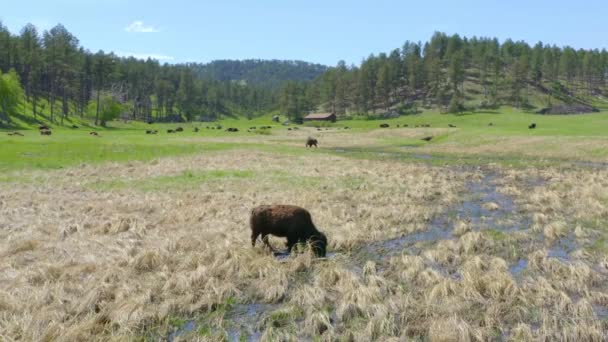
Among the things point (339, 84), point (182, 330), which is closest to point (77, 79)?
point (339, 84)

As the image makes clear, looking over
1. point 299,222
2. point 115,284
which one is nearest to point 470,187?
point 299,222

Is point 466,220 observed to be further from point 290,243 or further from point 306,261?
point 306,261

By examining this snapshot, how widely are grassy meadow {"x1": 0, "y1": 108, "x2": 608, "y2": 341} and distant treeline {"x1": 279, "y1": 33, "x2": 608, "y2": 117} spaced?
4598 inches

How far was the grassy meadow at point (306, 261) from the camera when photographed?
8086mm

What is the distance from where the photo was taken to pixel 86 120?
364 ft

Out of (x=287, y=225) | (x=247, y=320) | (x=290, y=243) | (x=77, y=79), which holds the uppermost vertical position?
(x=77, y=79)

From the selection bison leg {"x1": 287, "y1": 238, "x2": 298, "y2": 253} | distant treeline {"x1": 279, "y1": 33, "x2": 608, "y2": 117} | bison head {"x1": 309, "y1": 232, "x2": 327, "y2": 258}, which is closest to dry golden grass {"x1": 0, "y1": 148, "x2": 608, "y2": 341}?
bison head {"x1": 309, "y1": 232, "x2": 327, "y2": 258}

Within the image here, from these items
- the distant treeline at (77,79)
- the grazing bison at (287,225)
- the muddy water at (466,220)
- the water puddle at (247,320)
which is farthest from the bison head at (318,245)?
the distant treeline at (77,79)

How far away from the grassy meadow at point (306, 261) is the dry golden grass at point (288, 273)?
1.9 inches

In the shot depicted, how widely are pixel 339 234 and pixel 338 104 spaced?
148292mm

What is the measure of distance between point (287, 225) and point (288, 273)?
184cm

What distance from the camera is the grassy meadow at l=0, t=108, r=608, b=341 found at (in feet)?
26.5

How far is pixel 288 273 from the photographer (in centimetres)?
1073

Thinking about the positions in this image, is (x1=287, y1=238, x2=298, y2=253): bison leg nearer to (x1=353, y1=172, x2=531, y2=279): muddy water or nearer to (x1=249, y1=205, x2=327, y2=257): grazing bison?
(x1=249, y1=205, x2=327, y2=257): grazing bison
